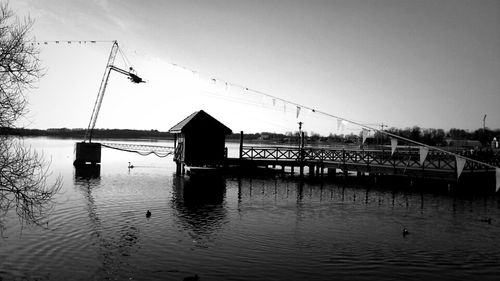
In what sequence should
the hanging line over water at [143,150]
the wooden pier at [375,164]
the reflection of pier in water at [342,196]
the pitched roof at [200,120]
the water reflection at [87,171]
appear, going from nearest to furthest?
the reflection of pier in water at [342,196]
the wooden pier at [375,164]
the water reflection at [87,171]
the pitched roof at [200,120]
the hanging line over water at [143,150]

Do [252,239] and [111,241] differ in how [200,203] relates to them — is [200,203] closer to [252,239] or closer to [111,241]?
[252,239]

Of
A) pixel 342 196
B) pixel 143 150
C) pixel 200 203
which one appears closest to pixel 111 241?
pixel 200 203

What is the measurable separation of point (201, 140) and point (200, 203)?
1566cm

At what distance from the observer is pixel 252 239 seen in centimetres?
1561

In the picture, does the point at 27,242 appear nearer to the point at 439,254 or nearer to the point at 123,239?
the point at 123,239

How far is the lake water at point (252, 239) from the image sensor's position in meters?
12.1

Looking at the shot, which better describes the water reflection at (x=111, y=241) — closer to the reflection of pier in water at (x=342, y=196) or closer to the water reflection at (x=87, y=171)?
the reflection of pier in water at (x=342, y=196)

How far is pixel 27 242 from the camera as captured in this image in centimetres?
1422

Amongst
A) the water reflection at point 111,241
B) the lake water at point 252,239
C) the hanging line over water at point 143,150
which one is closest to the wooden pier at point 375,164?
the lake water at point 252,239

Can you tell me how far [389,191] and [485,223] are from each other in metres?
11.2

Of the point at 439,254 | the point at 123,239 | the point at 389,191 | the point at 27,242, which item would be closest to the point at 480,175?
the point at 389,191

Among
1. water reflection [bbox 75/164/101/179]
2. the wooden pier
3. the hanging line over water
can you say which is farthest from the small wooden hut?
the hanging line over water

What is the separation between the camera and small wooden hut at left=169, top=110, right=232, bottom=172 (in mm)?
37906

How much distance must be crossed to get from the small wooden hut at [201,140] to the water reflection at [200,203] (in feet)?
8.90
